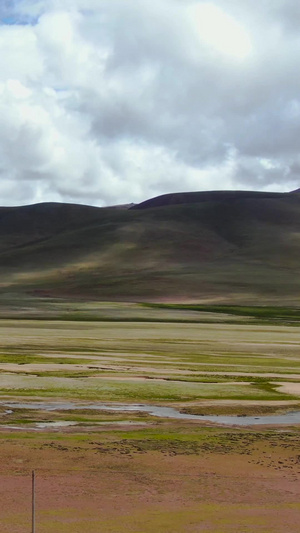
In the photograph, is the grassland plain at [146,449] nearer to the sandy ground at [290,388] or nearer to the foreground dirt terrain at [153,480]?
the foreground dirt terrain at [153,480]

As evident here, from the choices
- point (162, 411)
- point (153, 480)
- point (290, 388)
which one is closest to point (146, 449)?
point (153, 480)

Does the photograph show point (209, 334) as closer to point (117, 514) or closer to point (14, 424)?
point (14, 424)

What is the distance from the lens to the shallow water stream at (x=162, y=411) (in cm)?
3547

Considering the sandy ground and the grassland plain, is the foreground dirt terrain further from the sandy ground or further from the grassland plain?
the sandy ground

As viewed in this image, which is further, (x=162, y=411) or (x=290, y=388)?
(x=290, y=388)

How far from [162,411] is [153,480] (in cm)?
1340

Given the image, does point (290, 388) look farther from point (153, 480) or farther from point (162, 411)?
point (153, 480)

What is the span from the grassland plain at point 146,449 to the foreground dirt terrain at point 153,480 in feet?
0.12

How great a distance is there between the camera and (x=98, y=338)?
88438 mm

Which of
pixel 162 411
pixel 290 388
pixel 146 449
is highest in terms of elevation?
pixel 146 449

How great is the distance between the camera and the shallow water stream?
1397 inches

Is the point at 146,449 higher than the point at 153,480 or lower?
higher

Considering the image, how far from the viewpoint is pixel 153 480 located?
971 inches

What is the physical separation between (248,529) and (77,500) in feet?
16.5
